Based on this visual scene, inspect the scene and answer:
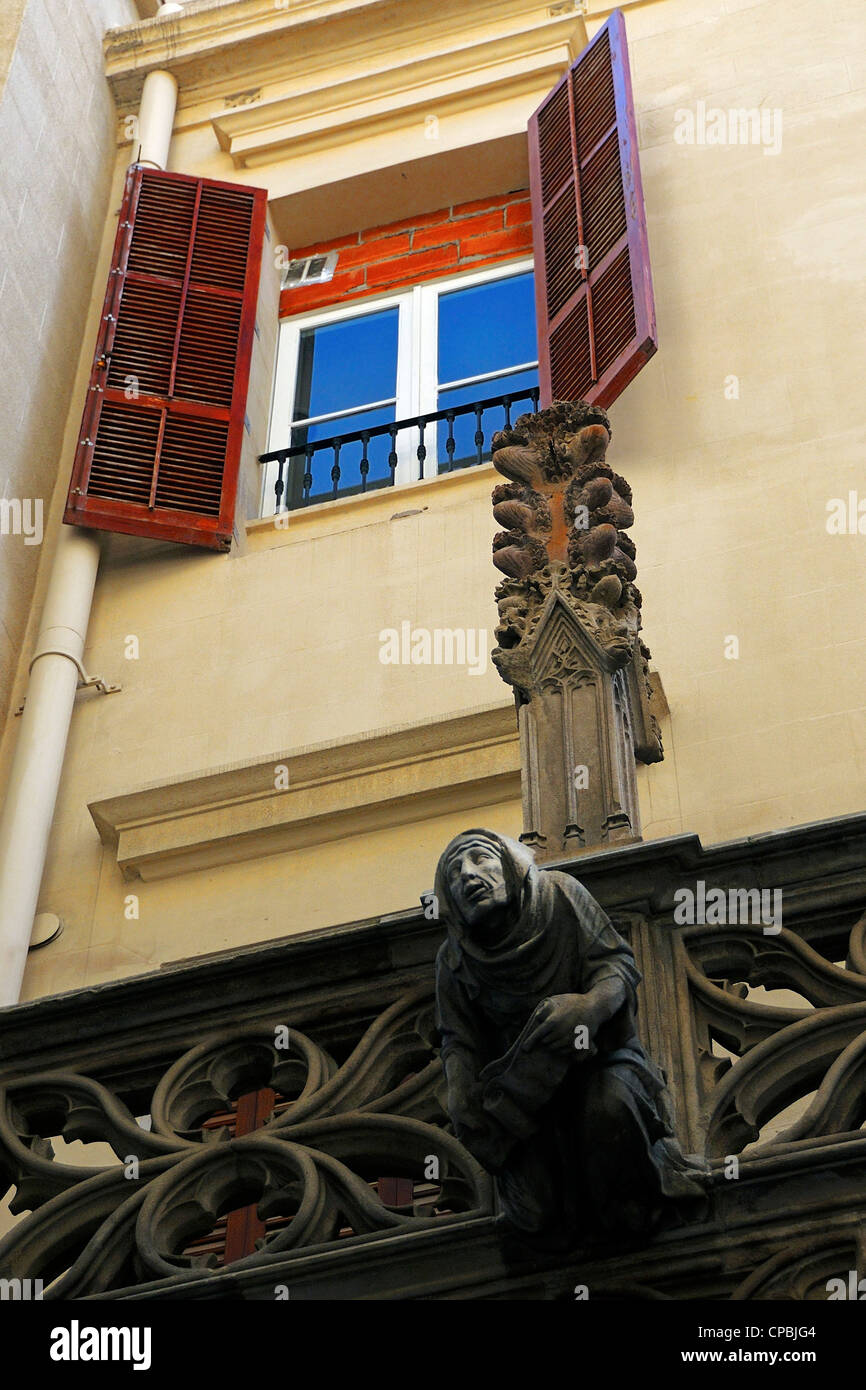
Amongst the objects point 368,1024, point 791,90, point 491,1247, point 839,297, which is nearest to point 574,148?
point 791,90

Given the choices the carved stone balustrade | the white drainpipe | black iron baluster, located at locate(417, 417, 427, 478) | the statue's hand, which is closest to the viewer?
the statue's hand

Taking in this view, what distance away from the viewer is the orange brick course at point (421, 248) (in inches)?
446

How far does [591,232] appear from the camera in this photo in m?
10.4

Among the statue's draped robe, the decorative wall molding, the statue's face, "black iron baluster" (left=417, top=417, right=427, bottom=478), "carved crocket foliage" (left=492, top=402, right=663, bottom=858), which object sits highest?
"black iron baluster" (left=417, top=417, right=427, bottom=478)

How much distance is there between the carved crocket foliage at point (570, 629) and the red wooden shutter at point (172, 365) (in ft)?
13.0

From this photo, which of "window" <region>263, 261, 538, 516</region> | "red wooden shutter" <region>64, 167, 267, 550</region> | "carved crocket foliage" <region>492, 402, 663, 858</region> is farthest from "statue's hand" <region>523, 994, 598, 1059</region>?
"window" <region>263, 261, 538, 516</region>

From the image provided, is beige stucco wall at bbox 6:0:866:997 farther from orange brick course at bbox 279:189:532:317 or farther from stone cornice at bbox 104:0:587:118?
stone cornice at bbox 104:0:587:118

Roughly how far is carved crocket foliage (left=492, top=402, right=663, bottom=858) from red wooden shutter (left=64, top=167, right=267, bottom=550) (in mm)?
3955

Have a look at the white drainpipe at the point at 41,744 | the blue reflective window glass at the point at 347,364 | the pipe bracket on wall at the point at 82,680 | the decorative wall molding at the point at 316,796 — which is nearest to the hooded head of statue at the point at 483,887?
the decorative wall molding at the point at 316,796

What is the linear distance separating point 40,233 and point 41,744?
3.03 meters

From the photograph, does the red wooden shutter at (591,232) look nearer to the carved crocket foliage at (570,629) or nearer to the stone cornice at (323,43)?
the stone cornice at (323,43)

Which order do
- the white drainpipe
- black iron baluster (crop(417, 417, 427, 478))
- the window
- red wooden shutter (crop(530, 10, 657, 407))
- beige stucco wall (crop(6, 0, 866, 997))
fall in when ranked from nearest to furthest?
beige stucco wall (crop(6, 0, 866, 997)), the white drainpipe, red wooden shutter (crop(530, 10, 657, 407)), black iron baluster (crop(417, 417, 427, 478)), the window

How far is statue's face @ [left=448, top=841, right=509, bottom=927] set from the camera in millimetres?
4316

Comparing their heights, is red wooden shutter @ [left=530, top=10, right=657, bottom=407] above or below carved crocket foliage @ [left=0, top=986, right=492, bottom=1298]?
above
